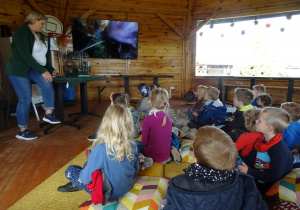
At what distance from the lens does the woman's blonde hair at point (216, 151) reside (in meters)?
1.00

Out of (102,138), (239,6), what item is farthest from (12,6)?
(239,6)

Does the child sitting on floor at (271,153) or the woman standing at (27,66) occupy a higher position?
the woman standing at (27,66)

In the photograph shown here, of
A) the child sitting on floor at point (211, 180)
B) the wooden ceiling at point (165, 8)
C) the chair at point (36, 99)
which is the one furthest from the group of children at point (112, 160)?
the wooden ceiling at point (165, 8)

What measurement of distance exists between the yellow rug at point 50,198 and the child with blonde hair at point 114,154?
0.32m

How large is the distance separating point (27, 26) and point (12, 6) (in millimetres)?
3045

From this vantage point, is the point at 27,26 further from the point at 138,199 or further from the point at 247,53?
the point at 247,53

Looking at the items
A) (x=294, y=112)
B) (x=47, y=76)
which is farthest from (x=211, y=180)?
(x=47, y=76)

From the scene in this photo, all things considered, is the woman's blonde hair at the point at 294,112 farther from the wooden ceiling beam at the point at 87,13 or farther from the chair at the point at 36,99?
the wooden ceiling beam at the point at 87,13

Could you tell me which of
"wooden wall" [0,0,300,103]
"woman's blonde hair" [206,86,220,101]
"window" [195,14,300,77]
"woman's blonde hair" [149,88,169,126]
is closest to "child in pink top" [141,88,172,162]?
"woman's blonde hair" [149,88,169,126]

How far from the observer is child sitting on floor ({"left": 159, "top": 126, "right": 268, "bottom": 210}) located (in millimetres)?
987

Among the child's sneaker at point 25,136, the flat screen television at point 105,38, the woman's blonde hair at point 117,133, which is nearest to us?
the woman's blonde hair at point 117,133

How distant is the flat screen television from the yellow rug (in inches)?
206

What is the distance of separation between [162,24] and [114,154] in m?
6.38

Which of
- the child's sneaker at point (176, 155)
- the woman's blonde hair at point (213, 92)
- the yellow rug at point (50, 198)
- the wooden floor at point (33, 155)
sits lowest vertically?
the yellow rug at point (50, 198)
